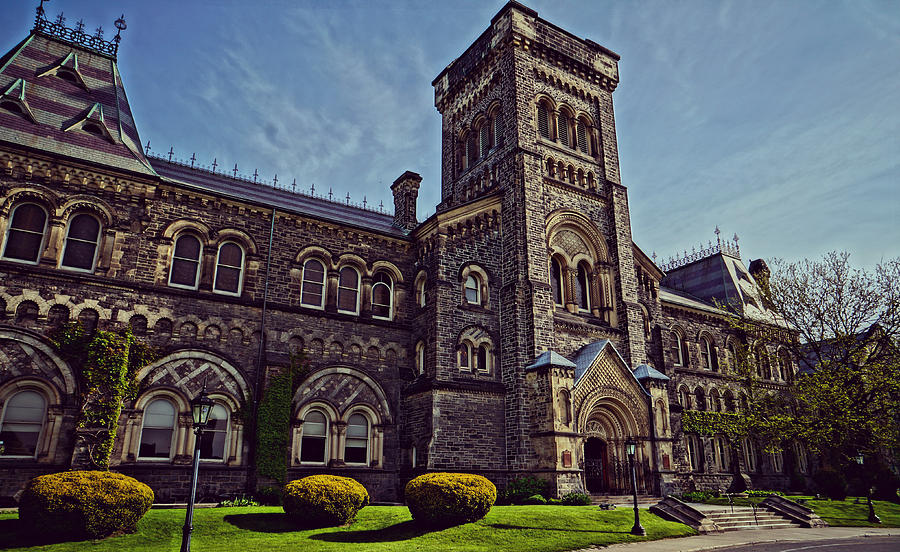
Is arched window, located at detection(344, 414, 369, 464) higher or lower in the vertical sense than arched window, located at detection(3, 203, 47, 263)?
lower

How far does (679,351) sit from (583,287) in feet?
37.3

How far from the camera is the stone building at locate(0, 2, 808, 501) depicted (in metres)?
19.9

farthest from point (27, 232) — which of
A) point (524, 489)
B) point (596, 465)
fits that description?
point (596, 465)

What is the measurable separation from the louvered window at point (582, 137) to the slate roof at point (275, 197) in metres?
10.6

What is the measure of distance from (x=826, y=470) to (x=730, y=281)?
14.9m

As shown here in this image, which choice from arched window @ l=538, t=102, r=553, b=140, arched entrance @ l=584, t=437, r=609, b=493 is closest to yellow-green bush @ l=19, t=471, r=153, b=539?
arched entrance @ l=584, t=437, r=609, b=493

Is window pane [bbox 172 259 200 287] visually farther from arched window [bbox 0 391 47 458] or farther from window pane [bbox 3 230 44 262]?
arched window [bbox 0 391 47 458]

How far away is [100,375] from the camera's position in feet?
61.6

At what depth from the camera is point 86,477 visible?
14250mm

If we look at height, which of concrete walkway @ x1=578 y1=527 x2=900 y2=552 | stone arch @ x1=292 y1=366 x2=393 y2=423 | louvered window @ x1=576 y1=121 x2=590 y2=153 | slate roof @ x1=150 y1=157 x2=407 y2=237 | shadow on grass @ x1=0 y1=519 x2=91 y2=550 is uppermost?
louvered window @ x1=576 y1=121 x2=590 y2=153

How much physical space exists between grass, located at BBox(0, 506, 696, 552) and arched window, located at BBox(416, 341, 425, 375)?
7.32m

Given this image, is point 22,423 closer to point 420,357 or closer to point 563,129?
point 420,357

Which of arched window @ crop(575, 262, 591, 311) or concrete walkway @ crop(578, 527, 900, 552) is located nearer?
concrete walkway @ crop(578, 527, 900, 552)

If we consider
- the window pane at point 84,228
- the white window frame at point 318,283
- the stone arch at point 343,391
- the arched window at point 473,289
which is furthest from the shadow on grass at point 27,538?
the arched window at point 473,289
